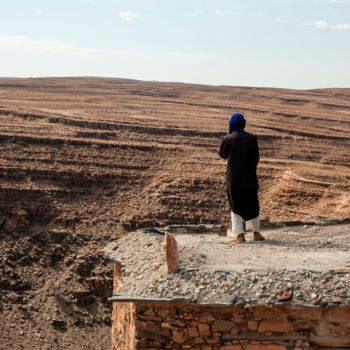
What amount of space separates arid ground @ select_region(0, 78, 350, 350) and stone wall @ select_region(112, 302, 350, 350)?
3.58 metres

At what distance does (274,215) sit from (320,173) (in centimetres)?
324

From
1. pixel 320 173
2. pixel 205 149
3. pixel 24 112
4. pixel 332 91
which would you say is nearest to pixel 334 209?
pixel 320 173

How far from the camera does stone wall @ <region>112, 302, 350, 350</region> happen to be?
4168 mm

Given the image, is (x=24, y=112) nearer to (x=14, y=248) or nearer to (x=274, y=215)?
(x=14, y=248)

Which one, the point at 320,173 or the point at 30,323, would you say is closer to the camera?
the point at 30,323

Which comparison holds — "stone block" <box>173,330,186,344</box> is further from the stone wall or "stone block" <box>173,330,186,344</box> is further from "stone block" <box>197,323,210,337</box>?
"stone block" <box>197,323,210,337</box>

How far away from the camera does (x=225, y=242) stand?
6098mm

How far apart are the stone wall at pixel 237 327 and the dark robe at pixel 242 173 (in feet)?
6.75

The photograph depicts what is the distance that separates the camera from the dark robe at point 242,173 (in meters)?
6.11

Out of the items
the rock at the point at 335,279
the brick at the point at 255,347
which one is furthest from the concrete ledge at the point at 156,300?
the rock at the point at 335,279

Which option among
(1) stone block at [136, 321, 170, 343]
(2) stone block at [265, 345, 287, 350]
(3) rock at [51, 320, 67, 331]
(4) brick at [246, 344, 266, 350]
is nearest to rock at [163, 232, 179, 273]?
(1) stone block at [136, 321, 170, 343]

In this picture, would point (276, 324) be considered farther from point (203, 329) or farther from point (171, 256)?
point (171, 256)

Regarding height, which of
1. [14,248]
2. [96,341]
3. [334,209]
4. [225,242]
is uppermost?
[225,242]

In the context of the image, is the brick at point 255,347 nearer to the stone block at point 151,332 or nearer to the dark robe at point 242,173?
the stone block at point 151,332
